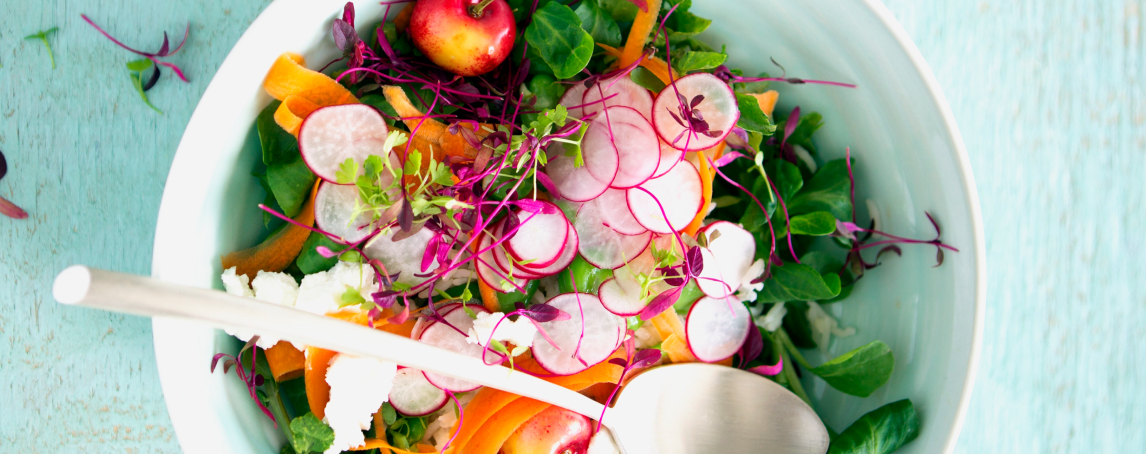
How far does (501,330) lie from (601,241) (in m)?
0.23

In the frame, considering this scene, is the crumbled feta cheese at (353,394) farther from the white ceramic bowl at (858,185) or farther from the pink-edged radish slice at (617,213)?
the pink-edged radish slice at (617,213)

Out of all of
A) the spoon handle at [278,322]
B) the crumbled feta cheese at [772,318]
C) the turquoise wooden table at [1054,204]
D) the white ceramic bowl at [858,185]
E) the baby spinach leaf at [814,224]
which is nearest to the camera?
the spoon handle at [278,322]

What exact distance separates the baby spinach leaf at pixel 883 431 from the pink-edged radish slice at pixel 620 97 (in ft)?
2.10

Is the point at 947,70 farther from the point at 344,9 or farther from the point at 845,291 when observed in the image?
the point at 344,9

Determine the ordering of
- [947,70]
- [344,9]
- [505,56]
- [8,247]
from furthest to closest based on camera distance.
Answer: [947,70]
[8,247]
[505,56]
[344,9]

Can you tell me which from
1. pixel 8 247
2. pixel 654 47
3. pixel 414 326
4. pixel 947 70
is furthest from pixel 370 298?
pixel 947 70

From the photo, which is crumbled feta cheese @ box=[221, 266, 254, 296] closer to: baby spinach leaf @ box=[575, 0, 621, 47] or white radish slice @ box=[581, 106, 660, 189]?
white radish slice @ box=[581, 106, 660, 189]

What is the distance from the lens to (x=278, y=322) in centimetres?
72

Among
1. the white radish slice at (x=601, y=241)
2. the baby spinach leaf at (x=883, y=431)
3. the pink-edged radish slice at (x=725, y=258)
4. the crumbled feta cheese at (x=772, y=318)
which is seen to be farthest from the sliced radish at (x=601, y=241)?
the baby spinach leaf at (x=883, y=431)

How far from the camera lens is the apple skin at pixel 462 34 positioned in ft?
3.10

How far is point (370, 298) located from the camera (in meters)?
0.97

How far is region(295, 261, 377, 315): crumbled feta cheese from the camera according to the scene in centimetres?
92

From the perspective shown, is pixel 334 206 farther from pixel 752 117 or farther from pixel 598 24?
pixel 752 117

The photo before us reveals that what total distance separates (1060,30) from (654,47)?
3.20 feet
